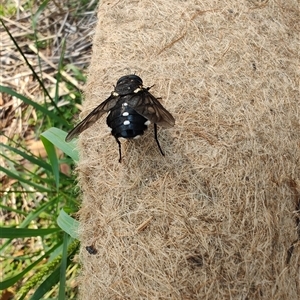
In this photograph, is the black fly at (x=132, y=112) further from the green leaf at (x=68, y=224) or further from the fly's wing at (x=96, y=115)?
the green leaf at (x=68, y=224)

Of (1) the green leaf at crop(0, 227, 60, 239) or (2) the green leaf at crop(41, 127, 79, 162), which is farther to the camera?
(2) the green leaf at crop(41, 127, 79, 162)

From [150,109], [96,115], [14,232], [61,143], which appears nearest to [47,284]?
[14,232]

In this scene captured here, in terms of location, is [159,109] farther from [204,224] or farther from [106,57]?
[106,57]

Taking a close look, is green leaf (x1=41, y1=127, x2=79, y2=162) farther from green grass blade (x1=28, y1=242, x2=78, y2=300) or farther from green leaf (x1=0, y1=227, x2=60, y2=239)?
green grass blade (x1=28, y1=242, x2=78, y2=300)

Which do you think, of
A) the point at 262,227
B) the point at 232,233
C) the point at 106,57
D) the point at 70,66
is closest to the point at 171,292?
the point at 232,233

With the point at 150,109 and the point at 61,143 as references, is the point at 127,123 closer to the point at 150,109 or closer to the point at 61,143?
the point at 150,109

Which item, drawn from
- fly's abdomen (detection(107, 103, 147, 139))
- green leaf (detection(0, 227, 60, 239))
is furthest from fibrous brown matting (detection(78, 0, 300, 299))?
green leaf (detection(0, 227, 60, 239))
